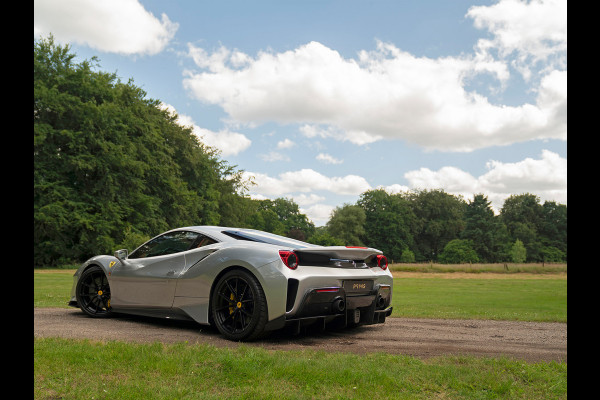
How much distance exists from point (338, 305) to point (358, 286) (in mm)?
476

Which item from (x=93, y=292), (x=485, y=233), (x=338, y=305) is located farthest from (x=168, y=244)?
(x=485, y=233)

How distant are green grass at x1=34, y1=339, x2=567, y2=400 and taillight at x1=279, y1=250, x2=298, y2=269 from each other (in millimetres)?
1127

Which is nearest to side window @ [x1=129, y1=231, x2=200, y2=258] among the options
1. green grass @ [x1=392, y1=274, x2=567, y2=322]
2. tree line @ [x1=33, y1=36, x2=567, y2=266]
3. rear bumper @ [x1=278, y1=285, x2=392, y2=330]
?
rear bumper @ [x1=278, y1=285, x2=392, y2=330]

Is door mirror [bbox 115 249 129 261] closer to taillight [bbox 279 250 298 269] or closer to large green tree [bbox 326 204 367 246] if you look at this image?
taillight [bbox 279 250 298 269]

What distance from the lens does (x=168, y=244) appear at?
700 centimetres

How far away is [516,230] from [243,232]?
305ft

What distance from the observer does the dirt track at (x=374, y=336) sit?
5430 millimetres

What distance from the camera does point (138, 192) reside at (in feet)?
133

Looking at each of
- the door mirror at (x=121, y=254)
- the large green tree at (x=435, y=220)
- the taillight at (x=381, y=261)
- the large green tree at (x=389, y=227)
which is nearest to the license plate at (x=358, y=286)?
the taillight at (x=381, y=261)

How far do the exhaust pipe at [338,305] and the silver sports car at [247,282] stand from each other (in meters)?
0.01

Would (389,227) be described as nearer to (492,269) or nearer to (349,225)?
(349,225)

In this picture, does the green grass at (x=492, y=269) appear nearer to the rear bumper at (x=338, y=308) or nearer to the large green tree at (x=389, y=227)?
the large green tree at (x=389, y=227)
